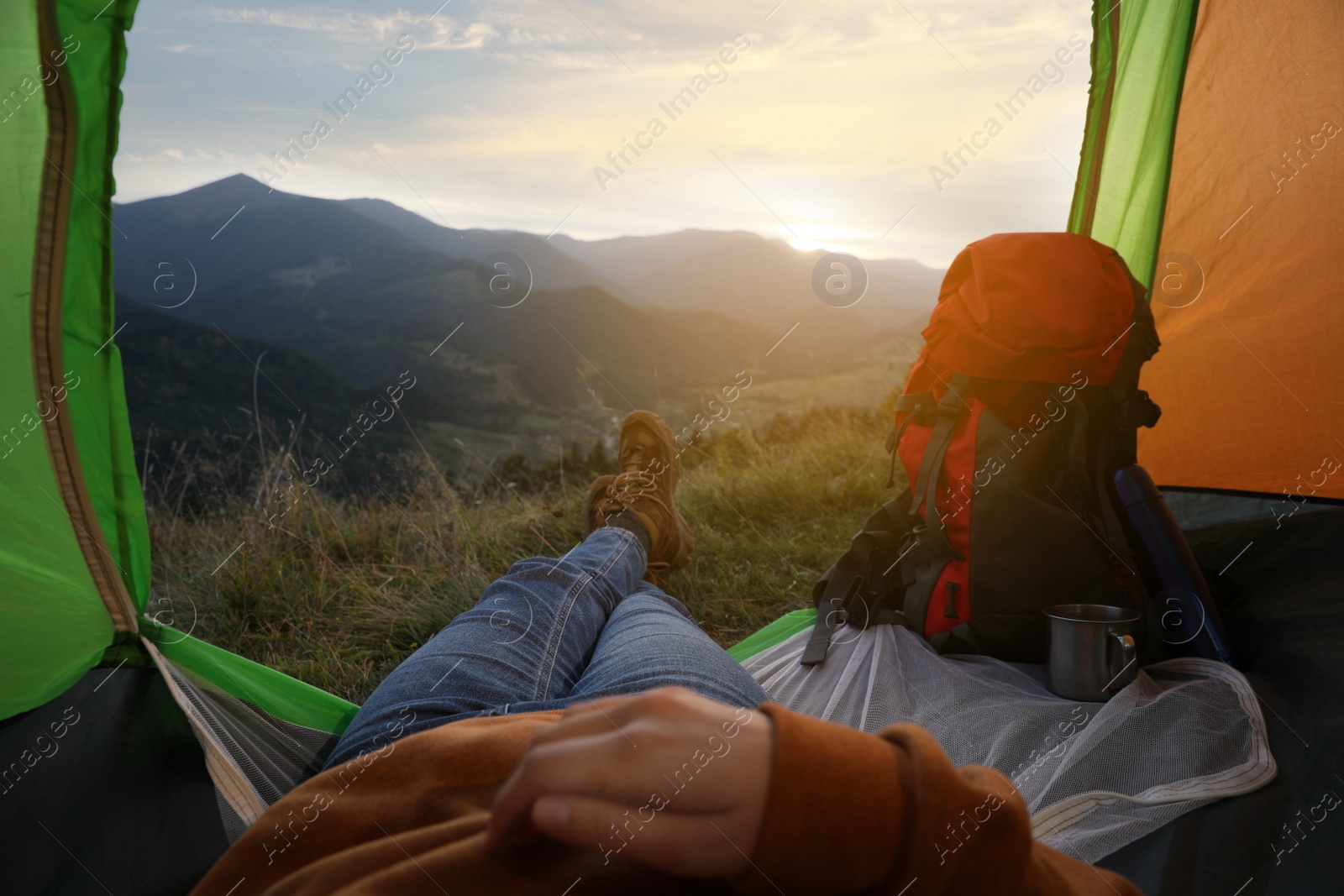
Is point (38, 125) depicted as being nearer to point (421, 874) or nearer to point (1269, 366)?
point (421, 874)

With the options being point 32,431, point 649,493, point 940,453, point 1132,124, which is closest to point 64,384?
point 32,431

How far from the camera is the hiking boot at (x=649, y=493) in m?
2.56

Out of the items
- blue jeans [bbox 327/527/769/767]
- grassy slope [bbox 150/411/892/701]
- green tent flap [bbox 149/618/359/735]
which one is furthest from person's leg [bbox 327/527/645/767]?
grassy slope [bbox 150/411/892/701]

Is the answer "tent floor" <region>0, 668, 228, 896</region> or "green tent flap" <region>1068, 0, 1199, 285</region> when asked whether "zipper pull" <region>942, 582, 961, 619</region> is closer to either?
"green tent flap" <region>1068, 0, 1199, 285</region>

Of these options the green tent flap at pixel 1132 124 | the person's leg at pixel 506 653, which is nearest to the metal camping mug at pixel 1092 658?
the person's leg at pixel 506 653

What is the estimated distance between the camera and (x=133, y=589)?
1.53 meters

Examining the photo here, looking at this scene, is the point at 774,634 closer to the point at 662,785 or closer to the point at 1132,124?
the point at 662,785

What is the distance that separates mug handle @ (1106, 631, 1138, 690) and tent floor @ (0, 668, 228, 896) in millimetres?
1809

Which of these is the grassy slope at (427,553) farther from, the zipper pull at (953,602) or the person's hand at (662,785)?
the person's hand at (662,785)

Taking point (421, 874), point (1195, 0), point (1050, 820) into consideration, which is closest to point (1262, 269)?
point (1195, 0)

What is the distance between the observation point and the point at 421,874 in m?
0.71

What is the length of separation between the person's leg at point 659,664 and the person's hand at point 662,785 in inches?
20.4

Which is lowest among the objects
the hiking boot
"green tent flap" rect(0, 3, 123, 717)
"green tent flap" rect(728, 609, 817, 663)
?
"green tent flap" rect(728, 609, 817, 663)

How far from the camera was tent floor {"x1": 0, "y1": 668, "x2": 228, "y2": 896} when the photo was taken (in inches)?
47.6
